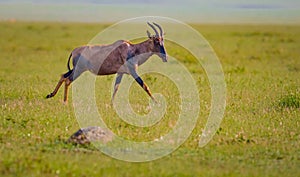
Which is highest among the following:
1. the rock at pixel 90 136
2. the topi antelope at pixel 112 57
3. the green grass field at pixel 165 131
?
the topi antelope at pixel 112 57

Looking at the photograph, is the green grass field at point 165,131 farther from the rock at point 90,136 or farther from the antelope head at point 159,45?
the antelope head at point 159,45

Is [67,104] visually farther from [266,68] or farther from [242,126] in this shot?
[266,68]

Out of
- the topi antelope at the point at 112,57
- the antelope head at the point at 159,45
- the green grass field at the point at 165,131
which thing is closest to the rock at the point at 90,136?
the green grass field at the point at 165,131

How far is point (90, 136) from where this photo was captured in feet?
35.9

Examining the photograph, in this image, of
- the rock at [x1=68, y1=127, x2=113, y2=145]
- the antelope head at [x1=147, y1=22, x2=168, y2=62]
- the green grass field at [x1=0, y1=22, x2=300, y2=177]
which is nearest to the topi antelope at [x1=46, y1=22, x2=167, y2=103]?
the antelope head at [x1=147, y1=22, x2=168, y2=62]

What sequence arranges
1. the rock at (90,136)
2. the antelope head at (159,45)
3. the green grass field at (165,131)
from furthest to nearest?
the antelope head at (159,45) < the rock at (90,136) < the green grass field at (165,131)

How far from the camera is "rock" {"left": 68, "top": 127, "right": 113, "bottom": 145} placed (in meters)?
10.9

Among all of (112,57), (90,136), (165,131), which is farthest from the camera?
(112,57)

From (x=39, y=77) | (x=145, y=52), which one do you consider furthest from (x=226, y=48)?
(x=145, y=52)

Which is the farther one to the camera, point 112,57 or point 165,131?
point 112,57

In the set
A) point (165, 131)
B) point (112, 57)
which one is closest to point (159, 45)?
point (112, 57)

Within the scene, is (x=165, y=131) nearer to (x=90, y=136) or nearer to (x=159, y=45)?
(x=90, y=136)

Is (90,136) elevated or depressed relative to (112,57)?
depressed

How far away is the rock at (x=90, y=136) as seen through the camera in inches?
429
